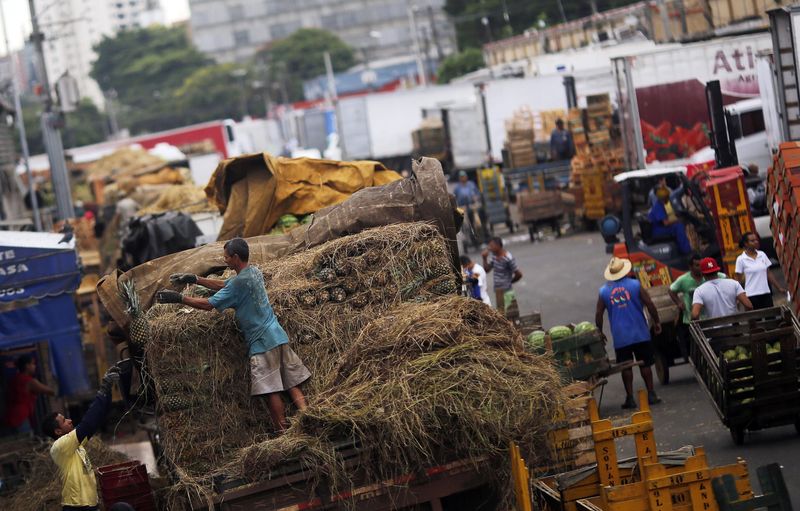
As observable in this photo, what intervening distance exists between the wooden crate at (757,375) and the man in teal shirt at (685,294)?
9.32 feet

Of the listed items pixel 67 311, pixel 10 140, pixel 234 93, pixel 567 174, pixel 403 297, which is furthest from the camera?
pixel 234 93

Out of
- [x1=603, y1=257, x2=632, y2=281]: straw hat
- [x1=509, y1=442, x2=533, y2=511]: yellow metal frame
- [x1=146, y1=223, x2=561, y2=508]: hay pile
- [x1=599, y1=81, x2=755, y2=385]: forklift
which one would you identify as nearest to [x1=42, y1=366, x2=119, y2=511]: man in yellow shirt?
[x1=146, y1=223, x2=561, y2=508]: hay pile

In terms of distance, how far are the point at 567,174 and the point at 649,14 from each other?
18.1ft

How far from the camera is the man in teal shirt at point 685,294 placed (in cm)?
1516

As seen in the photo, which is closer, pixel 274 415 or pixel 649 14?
pixel 274 415

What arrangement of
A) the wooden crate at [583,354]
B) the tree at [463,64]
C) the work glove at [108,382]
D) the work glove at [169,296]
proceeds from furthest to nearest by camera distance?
the tree at [463,64] → the wooden crate at [583,354] → the work glove at [108,382] → the work glove at [169,296]

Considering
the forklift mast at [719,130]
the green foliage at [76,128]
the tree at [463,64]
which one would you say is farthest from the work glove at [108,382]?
the green foliage at [76,128]

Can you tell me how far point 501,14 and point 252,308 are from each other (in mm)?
74396

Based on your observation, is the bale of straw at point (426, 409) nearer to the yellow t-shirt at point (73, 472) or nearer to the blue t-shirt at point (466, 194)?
the yellow t-shirt at point (73, 472)

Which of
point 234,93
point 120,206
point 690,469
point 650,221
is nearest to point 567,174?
point 120,206

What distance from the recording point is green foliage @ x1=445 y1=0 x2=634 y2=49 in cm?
7769

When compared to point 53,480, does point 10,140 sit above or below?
above

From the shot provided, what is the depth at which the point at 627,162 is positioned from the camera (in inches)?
1181

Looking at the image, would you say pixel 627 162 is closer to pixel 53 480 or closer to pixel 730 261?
pixel 730 261
